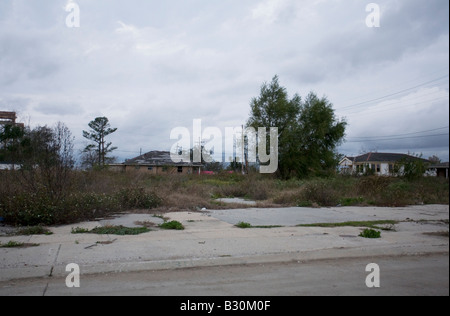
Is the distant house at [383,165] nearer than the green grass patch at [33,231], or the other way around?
the green grass patch at [33,231]

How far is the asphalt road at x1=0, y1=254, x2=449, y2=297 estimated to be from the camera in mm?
5137

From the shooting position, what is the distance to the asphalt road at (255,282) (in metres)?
5.14

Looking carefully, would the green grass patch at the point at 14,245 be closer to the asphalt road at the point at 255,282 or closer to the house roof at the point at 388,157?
the asphalt road at the point at 255,282

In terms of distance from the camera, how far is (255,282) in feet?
18.7

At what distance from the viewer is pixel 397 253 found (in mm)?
7648

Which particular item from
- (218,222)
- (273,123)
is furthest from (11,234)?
(273,123)

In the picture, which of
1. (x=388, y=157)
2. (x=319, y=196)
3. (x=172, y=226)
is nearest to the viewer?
(x=172, y=226)

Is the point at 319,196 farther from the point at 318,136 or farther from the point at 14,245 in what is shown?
the point at 318,136

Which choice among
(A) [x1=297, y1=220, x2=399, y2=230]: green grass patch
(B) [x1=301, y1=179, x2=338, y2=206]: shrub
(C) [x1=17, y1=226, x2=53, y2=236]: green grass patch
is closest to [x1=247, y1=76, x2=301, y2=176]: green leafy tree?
(B) [x1=301, y1=179, x2=338, y2=206]: shrub

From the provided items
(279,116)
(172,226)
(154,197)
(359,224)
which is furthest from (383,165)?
(172,226)

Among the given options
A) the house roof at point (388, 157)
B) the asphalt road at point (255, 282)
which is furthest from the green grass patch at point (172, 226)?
the house roof at point (388, 157)

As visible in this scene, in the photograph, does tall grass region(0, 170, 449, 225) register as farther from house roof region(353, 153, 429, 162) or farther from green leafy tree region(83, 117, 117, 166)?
green leafy tree region(83, 117, 117, 166)

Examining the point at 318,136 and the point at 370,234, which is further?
the point at 318,136
